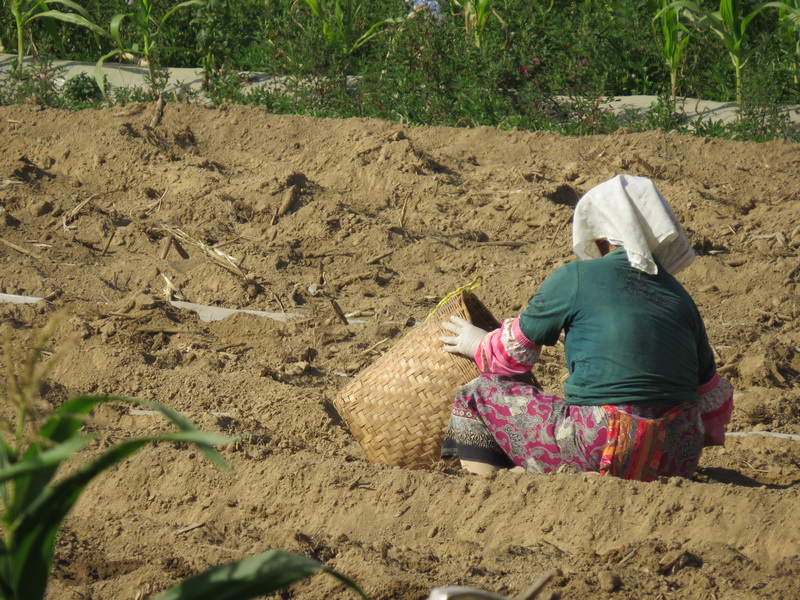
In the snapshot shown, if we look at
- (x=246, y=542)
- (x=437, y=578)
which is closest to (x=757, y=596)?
(x=437, y=578)

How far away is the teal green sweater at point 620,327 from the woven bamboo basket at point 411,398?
1.50ft

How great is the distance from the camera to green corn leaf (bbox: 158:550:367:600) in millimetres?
1599

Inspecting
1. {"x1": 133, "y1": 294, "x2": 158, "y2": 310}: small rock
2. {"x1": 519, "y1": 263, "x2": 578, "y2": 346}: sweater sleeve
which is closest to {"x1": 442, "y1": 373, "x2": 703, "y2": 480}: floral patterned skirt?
{"x1": 519, "y1": 263, "x2": 578, "y2": 346}: sweater sleeve

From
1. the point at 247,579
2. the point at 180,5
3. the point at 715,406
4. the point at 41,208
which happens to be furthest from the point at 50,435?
the point at 180,5

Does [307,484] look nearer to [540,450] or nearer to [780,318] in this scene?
[540,450]

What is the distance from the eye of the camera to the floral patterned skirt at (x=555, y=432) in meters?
3.15

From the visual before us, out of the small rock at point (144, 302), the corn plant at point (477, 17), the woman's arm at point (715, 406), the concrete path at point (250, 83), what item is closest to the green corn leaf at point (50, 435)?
the woman's arm at point (715, 406)

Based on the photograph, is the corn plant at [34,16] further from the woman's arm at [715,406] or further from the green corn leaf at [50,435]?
the green corn leaf at [50,435]

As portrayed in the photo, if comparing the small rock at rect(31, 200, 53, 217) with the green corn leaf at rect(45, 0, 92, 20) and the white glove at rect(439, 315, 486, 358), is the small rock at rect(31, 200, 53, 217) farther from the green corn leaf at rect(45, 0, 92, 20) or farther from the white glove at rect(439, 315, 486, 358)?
the white glove at rect(439, 315, 486, 358)

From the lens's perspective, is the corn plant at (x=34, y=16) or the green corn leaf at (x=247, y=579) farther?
the corn plant at (x=34, y=16)

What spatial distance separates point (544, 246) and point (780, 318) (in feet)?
4.66

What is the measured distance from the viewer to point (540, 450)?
3.29 meters

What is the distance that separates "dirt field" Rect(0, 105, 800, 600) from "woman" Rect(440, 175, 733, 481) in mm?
200

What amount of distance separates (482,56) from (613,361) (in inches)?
206
